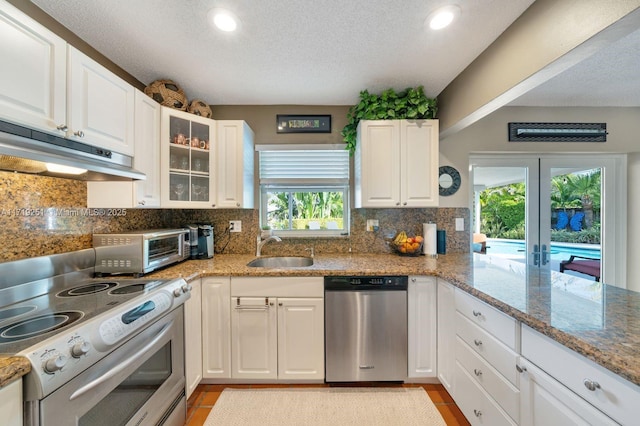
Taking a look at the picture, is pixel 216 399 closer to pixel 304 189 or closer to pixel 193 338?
pixel 193 338

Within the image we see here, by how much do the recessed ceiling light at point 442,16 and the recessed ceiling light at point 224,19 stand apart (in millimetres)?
1124

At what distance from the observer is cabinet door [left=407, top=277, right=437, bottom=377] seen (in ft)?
6.11

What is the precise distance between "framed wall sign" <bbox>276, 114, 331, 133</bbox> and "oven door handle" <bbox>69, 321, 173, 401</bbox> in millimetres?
2002

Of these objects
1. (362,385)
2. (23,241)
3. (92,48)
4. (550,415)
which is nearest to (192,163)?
(92,48)

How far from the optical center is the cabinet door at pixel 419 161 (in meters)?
2.23

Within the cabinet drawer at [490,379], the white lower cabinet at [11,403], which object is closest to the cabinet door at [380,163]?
the cabinet drawer at [490,379]

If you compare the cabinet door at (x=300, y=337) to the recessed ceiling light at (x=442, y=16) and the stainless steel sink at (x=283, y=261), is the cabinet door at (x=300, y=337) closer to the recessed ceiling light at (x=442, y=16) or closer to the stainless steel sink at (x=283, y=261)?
the stainless steel sink at (x=283, y=261)

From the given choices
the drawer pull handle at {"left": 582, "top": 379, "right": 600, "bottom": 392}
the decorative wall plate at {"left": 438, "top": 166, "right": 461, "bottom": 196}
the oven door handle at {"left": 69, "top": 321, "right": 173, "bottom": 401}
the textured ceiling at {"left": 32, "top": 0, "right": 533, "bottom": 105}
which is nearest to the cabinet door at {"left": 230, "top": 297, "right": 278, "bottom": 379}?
the oven door handle at {"left": 69, "top": 321, "right": 173, "bottom": 401}

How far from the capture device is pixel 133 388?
1.17 metres

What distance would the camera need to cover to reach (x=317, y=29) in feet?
4.91

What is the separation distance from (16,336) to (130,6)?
64.1 inches

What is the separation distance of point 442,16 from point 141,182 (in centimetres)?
217

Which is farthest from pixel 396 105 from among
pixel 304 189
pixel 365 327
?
pixel 365 327

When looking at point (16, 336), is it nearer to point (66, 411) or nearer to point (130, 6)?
point (66, 411)
